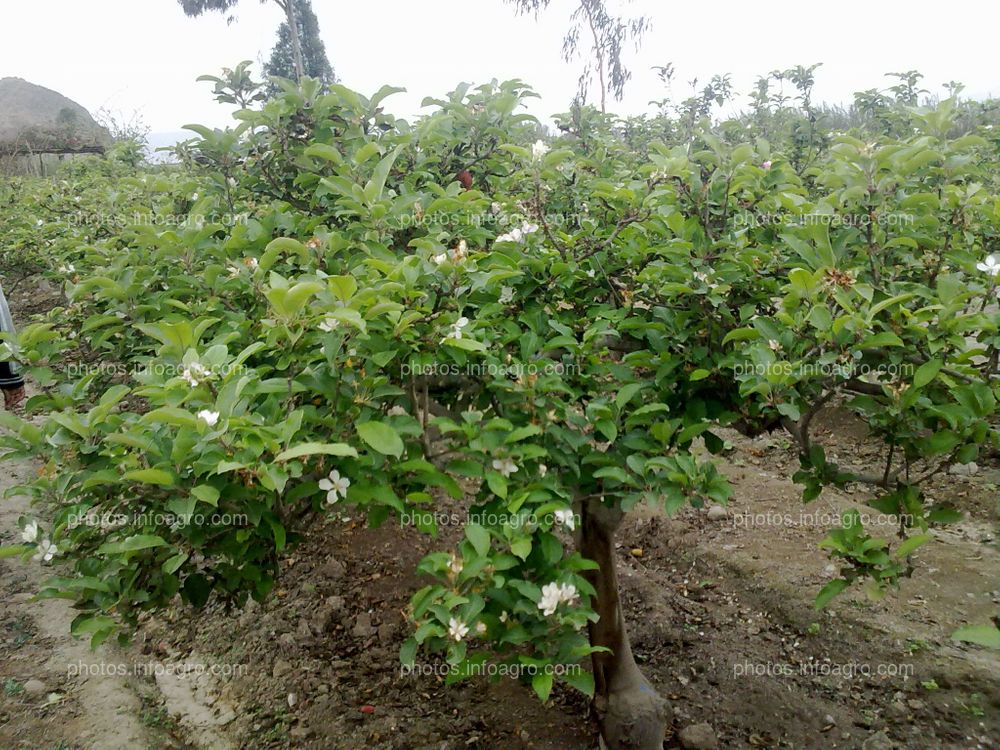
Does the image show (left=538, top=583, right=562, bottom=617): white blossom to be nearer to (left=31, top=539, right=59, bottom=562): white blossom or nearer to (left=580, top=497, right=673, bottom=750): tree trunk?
(left=31, top=539, right=59, bottom=562): white blossom

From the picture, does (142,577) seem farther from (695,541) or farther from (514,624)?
(695,541)

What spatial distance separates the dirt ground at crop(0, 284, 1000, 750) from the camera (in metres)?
2.67

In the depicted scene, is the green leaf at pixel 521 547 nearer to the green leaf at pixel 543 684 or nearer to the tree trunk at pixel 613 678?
the green leaf at pixel 543 684

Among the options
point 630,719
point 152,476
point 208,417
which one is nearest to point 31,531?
point 152,476

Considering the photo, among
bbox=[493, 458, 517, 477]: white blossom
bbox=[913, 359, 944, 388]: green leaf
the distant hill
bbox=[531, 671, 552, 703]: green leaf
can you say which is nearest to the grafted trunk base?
bbox=[531, 671, 552, 703]: green leaf

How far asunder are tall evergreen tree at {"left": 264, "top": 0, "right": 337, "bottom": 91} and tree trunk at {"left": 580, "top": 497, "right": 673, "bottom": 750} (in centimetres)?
2538

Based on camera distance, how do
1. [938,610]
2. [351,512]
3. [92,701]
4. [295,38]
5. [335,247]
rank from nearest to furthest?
[335,247], [92,701], [938,610], [351,512], [295,38]

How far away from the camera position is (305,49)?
26125mm

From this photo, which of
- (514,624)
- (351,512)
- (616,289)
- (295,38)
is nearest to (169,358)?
(514,624)

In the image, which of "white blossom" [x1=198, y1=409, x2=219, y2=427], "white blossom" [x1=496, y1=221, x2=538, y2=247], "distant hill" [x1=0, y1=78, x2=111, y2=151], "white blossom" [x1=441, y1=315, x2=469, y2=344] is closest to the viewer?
"white blossom" [x1=198, y1=409, x2=219, y2=427]

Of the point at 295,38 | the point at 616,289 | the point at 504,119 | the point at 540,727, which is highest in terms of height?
the point at 295,38

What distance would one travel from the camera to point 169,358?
4.84 feet

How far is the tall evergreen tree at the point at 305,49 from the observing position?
25172 mm

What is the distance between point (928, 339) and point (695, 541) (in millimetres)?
2618
